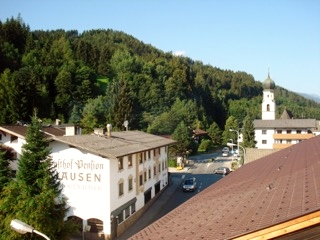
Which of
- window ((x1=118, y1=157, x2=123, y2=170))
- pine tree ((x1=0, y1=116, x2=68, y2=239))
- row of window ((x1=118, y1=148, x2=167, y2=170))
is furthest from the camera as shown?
row of window ((x1=118, y1=148, x2=167, y2=170))

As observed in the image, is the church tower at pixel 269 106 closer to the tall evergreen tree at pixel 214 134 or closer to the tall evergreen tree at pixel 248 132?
the tall evergreen tree at pixel 214 134

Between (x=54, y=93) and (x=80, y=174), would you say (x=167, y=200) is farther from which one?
(x=54, y=93)

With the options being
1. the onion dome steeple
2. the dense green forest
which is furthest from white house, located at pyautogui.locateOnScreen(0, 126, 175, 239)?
the onion dome steeple

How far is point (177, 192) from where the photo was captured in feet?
134

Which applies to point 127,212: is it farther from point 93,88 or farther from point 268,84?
point 268,84

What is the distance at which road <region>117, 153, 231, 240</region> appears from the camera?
29.6 m

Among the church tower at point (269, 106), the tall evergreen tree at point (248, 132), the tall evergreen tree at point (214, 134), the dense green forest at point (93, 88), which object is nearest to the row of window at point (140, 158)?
the dense green forest at point (93, 88)

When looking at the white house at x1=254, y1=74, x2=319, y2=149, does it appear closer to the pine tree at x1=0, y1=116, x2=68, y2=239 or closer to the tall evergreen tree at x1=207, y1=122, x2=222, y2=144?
the tall evergreen tree at x1=207, y1=122, x2=222, y2=144

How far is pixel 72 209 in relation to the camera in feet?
85.1

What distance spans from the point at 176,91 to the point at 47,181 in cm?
8508

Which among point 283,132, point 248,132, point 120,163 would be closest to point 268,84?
point 283,132

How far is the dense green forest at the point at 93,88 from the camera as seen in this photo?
240 feet

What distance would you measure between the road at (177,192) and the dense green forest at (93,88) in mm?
16667

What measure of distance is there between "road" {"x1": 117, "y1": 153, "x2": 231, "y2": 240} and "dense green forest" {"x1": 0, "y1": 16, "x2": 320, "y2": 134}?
16.7 metres
